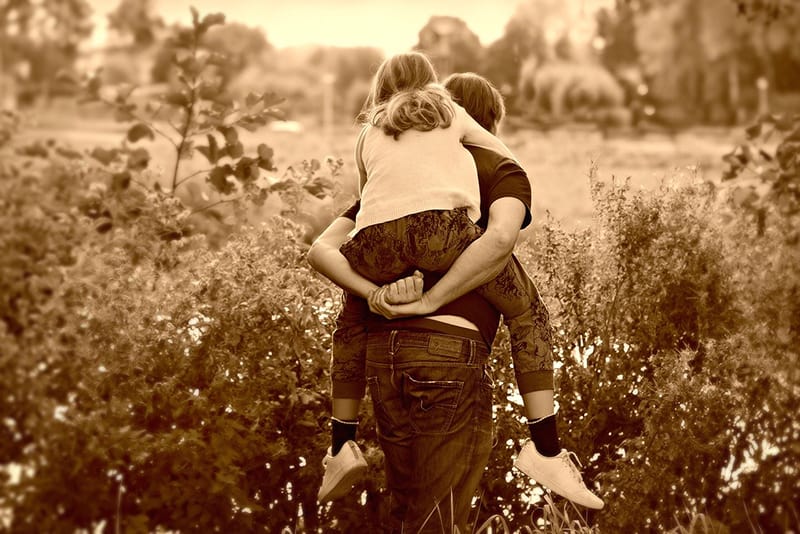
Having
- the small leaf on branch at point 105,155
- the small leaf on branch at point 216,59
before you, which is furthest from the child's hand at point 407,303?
the small leaf on branch at point 105,155

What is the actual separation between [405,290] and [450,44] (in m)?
3.35

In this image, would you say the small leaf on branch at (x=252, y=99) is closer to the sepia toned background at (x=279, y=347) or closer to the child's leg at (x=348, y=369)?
the sepia toned background at (x=279, y=347)

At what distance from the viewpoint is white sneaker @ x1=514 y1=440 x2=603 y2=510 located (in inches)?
116

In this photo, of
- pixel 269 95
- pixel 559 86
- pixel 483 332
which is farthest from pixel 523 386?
pixel 559 86

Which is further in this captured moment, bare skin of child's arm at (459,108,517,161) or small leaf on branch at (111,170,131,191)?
small leaf on branch at (111,170,131,191)

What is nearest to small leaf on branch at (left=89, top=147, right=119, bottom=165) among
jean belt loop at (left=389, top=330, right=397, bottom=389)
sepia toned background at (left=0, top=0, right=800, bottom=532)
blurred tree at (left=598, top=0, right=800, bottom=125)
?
sepia toned background at (left=0, top=0, right=800, bottom=532)

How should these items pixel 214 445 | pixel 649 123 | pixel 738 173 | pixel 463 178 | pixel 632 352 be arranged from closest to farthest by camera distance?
pixel 463 178 → pixel 214 445 → pixel 632 352 → pixel 738 173 → pixel 649 123

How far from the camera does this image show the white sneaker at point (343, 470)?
3.00m

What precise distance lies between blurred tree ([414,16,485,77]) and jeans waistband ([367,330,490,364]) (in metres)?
1.79

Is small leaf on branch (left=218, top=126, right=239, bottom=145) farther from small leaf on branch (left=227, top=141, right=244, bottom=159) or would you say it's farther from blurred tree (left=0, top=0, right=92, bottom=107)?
blurred tree (left=0, top=0, right=92, bottom=107)

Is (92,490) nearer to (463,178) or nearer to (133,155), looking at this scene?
(463,178)

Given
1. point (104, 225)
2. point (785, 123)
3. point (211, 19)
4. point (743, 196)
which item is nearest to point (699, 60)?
point (785, 123)

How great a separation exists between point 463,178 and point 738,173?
2708mm

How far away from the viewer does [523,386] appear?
Answer: 10.1 ft
